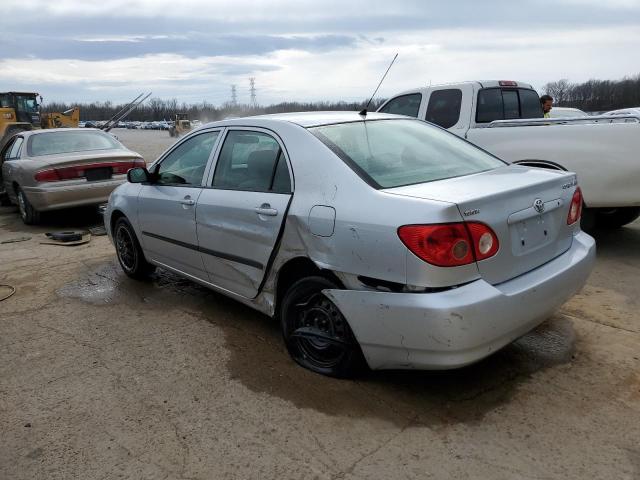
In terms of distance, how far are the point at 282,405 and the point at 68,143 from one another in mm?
7518

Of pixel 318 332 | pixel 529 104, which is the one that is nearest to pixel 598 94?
pixel 529 104

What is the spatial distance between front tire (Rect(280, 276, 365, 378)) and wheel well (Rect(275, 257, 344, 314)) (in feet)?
0.13

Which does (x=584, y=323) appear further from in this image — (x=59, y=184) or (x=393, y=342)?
(x=59, y=184)

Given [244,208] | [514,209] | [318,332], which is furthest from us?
[244,208]

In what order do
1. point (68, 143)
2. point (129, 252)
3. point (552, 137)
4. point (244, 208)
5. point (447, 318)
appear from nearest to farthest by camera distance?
point (447, 318) → point (244, 208) → point (129, 252) → point (552, 137) → point (68, 143)

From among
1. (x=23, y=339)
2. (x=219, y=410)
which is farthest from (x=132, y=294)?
(x=219, y=410)

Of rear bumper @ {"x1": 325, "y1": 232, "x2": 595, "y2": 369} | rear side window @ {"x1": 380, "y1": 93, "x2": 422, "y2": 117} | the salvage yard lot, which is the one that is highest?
rear side window @ {"x1": 380, "y1": 93, "x2": 422, "y2": 117}

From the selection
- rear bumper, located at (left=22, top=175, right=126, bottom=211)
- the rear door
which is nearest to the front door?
the rear door

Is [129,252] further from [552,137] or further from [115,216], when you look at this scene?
[552,137]

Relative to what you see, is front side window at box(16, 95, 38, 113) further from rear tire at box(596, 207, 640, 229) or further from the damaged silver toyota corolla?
rear tire at box(596, 207, 640, 229)

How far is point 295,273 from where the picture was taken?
3.42m

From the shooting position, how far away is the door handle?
133 inches

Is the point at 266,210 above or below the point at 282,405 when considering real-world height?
above

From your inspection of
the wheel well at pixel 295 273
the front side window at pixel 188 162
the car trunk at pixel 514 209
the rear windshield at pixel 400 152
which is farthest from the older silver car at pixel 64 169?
the car trunk at pixel 514 209
